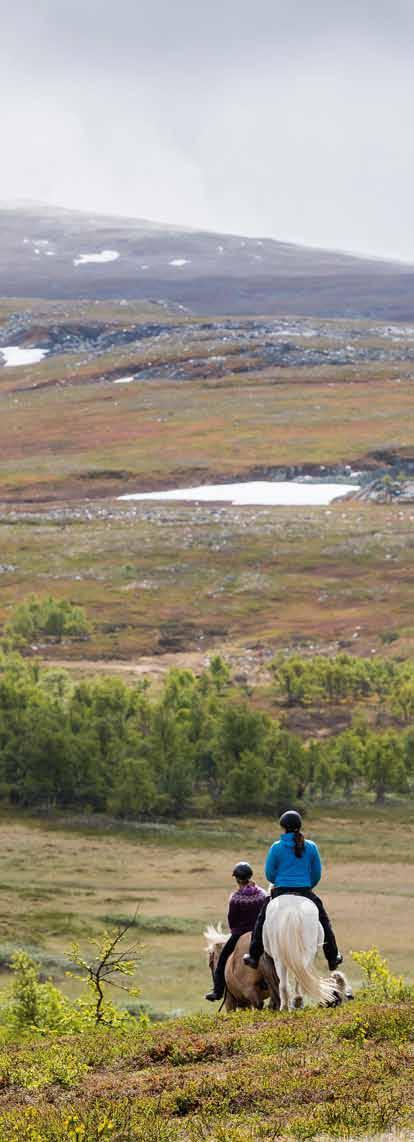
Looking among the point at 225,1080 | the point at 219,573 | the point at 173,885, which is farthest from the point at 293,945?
the point at 219,573

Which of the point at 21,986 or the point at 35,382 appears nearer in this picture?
the point at 21,986

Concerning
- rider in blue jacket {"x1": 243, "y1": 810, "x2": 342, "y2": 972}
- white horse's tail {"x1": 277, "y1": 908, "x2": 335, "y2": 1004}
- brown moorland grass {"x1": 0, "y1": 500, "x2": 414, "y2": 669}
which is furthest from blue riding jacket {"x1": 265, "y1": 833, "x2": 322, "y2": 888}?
brown moorland grass {"x1": 0, "y1": 500, "x2": 414, "y2": 669}

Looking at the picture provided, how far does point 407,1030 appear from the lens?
526 inches

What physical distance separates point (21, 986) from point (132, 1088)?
948 centimetres

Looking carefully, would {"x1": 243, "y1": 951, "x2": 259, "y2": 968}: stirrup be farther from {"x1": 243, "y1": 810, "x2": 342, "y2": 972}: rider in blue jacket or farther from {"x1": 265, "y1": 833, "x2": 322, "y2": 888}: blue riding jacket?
{"x1": 265, "y1": 833, "x2": 322, "y2": 888}: blue riding jacket

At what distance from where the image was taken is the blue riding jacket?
1466 centimetres

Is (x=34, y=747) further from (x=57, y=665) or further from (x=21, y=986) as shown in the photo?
(x=21, y=986)

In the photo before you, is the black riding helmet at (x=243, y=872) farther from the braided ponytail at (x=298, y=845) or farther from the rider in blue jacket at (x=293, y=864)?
the braided ponytail at (x=298, y=845)

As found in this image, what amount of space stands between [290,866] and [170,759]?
43031 millimetres

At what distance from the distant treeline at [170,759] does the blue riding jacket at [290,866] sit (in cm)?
4165

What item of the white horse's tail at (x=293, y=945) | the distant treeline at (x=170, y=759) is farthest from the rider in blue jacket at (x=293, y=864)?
the distant treeline at (x=170, y=759)

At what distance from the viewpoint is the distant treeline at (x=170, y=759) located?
57031 millimetres

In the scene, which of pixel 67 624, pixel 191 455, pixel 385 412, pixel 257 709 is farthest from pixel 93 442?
pixel 257 709

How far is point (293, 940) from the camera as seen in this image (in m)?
14.4
